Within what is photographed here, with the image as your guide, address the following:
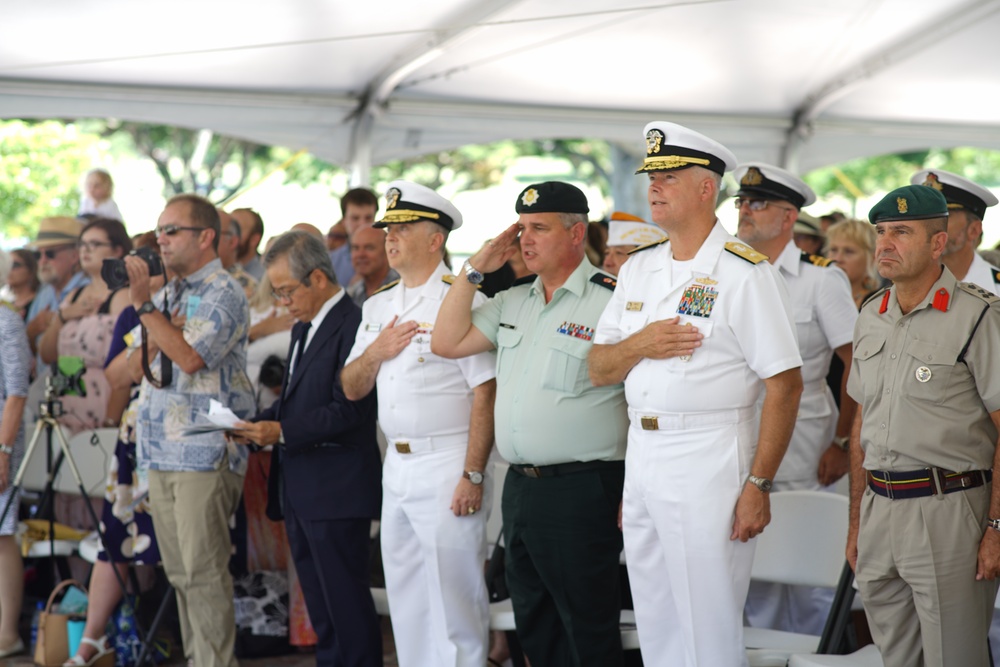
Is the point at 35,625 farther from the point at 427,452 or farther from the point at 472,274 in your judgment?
the point at 472,274

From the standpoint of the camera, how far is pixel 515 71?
830cm

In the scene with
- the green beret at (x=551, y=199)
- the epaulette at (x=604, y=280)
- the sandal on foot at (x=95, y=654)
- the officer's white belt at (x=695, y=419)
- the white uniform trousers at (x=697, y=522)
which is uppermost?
the green beret at (x=551, y=199)

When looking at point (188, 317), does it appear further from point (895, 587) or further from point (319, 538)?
point (895, 587)

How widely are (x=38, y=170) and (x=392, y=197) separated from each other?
56.8ft

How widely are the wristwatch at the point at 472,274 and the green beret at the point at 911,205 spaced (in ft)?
4.09

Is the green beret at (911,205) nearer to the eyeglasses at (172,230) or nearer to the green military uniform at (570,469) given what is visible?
the green military uniform at (570,469)

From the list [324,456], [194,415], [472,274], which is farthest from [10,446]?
[472,274]

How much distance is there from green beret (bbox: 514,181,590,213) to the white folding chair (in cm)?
114

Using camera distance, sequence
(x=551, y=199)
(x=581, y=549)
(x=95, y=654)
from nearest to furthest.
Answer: (x=581, y=549) < (x=551, y=199) < (x=95, y=654)

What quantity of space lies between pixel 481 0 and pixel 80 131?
573 inches

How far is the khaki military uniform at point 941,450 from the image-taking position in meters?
2.74

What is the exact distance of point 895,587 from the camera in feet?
9.52

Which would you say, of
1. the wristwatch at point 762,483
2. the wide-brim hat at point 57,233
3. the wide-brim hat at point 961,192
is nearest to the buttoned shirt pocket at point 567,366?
the wristwatch at point 762,483

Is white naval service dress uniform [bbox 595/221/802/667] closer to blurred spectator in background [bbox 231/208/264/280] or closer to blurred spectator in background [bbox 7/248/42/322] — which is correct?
blurred spectator in background [bbox 231/208/264/280]
